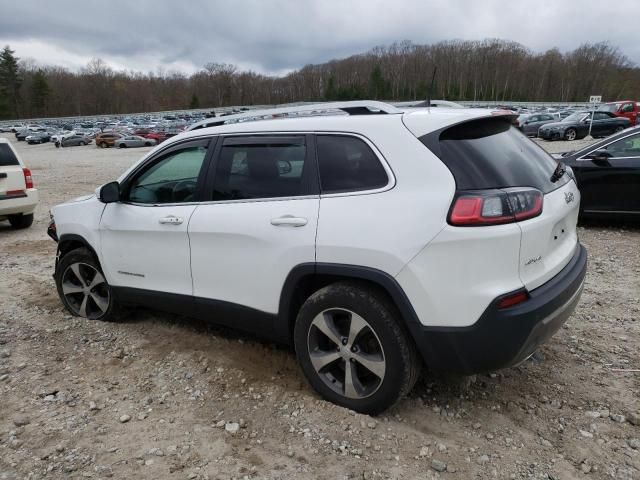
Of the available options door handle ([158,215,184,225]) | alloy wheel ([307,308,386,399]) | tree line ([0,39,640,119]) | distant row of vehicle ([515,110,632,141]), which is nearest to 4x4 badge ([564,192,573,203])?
alloy wheel ([307,308,386,399])

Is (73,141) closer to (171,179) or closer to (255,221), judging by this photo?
(171,179)

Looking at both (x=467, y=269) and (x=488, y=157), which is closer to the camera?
(x=467, y=269)

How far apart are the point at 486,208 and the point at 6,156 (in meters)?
8.97

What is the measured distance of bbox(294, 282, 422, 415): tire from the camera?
106 inches

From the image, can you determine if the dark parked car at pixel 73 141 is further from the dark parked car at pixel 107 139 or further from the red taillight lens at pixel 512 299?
the red taillight lens at pixel 512 299

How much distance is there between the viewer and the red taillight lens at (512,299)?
2.42 metres

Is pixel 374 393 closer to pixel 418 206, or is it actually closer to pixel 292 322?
pixel 292 322

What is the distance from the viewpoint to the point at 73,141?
51.5 metres

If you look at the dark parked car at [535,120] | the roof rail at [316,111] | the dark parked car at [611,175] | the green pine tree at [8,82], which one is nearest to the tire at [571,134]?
the dark parked car at [535,120]

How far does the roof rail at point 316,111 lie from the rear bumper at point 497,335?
4.29ft

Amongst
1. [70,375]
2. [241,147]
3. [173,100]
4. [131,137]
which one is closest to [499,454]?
[241,147]

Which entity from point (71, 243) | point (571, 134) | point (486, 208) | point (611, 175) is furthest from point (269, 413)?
point (571, 134)

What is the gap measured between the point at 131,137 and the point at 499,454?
159 feet

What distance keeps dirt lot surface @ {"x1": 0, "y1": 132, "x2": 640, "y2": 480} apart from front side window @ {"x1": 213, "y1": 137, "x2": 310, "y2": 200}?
1283 millimetres
